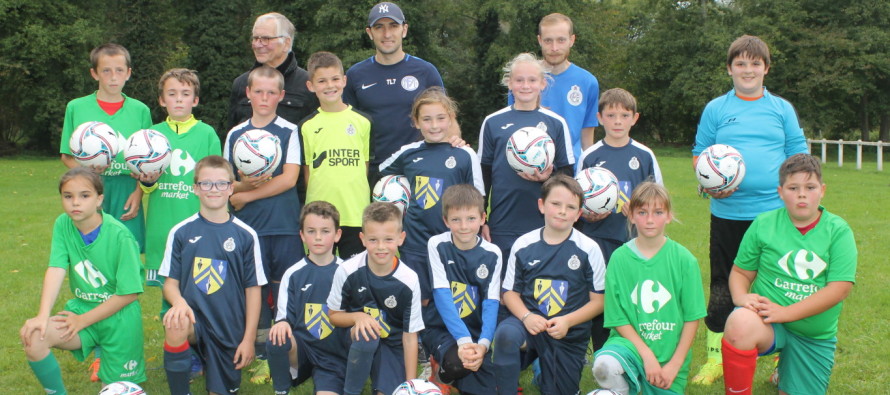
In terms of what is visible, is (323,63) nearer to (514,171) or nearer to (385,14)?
(385,14)

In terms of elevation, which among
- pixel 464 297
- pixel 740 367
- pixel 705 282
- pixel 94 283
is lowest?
→ pixel 705 282

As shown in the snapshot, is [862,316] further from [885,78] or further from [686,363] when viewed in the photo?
[885,78]

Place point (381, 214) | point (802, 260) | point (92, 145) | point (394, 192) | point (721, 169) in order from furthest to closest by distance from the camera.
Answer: point (92, 145)
point (394, 192)
point (721, 169)
point (381, 214)
point (802, 260)

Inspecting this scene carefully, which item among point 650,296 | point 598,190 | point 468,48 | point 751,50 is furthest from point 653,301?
point 468,48

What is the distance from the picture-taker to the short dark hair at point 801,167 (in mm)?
4191

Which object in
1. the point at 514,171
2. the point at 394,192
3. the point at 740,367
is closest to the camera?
the point at 740,367

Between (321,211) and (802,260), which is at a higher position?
(321,211)

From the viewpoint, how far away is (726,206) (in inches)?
203

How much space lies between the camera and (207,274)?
15.2 ft

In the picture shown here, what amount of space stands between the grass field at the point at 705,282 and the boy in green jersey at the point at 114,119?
3.83ft

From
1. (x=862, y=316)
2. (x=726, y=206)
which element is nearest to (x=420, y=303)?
(x=726, y=206)

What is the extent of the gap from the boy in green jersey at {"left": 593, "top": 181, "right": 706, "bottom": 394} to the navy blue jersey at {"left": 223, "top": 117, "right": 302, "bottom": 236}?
234cm

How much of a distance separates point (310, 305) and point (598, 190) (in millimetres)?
1988

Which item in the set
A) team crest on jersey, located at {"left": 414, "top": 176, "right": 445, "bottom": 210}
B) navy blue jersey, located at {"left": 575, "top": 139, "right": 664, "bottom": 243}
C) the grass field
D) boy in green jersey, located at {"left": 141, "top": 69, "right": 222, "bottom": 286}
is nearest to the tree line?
the grass field
